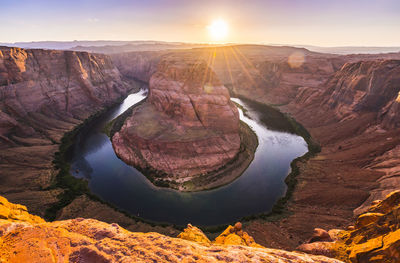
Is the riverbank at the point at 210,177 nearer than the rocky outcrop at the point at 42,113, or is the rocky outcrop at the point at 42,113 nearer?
the rocky outcrop at the point at 42,113

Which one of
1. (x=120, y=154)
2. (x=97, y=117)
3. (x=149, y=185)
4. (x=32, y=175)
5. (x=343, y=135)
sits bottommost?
(x=32, y=175)

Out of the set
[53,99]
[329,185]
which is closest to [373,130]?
[329,185]

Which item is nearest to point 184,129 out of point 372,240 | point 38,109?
point 372,240

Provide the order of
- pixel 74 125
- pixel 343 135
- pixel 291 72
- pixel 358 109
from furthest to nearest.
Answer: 1. pixel 291 72
2. pixel 74 125
3. pixel 358 109
4. pixel 343 135

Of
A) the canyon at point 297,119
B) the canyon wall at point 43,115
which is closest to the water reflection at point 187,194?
the canyon at point 297,119

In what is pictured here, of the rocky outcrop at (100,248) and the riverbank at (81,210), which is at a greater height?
the rocky outcrop at (100,248)

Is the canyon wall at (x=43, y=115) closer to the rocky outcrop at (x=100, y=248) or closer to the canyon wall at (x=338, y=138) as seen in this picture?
the rocky outcrop at (x=100, y=248)

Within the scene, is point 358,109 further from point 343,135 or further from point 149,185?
point 149,185

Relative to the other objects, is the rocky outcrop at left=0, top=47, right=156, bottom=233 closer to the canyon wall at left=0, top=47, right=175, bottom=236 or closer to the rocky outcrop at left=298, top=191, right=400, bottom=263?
the canyon wall at left=0, top=47, right=175, bottom=236
